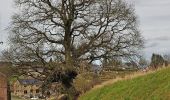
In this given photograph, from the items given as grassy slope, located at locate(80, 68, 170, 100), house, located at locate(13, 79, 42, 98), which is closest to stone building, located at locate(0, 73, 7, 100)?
house, located at locate(13, 79, 42, 98)

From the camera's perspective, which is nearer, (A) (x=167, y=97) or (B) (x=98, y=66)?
(A) (x=167, y=97)

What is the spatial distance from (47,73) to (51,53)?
171cm

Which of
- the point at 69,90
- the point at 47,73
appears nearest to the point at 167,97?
the point at 69,90

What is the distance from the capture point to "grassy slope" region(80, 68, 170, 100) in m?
14.9

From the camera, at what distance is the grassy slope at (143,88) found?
14859mm

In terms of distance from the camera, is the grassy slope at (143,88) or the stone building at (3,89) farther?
the stone building at (3,89)

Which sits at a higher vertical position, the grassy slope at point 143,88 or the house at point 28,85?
the house at point 28,85

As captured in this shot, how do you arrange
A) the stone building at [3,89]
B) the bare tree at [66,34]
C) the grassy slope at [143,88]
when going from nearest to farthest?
1. the grassy slope at [143,88]
2. the bare tree at [66,34]
3. the stone building at [3,89]

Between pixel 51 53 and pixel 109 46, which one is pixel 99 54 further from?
pixel 51 53

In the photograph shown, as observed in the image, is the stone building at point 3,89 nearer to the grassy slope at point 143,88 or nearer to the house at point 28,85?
the house at point 28,85

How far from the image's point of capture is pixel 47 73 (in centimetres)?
3772

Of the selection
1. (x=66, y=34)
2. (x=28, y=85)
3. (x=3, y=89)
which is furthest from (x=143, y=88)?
(x=28, y=85)

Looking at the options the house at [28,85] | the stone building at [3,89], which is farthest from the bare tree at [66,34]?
the stone building at [3,89]

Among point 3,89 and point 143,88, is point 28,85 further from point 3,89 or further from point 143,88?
point 143,88
